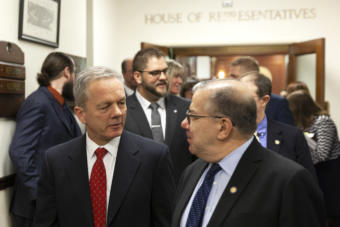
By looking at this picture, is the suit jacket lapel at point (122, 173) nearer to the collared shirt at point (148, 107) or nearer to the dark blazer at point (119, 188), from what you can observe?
the dark blazer at point (119, 188)

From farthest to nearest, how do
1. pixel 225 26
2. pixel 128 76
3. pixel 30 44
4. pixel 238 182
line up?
1. pixel 225 26
2. pixel 128 76
3. pixel 30 44
4. pixel 238 182

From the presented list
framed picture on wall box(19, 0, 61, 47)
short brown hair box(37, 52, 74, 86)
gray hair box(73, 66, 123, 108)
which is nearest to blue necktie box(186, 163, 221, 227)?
gray hair box(73, 66, 123, 108)

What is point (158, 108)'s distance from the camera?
3633 mm

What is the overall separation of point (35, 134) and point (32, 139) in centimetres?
5

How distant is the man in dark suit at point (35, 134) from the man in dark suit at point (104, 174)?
1.52 metres

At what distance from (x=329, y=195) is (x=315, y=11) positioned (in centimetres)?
420

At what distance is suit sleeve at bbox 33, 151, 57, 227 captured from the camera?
2.11m

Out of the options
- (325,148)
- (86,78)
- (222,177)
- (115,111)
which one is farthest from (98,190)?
(325,148)

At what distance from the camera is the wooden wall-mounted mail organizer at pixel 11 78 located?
3.68 m

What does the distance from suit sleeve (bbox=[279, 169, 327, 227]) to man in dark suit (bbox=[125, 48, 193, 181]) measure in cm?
196

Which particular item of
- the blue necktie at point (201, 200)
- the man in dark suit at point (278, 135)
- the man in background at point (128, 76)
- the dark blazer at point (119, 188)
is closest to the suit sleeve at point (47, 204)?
the dark blazer at point (119, 188)

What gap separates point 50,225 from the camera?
6.92ft

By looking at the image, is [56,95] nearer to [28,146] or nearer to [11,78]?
[11,78]

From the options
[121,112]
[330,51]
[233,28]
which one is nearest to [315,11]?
[330,51]
